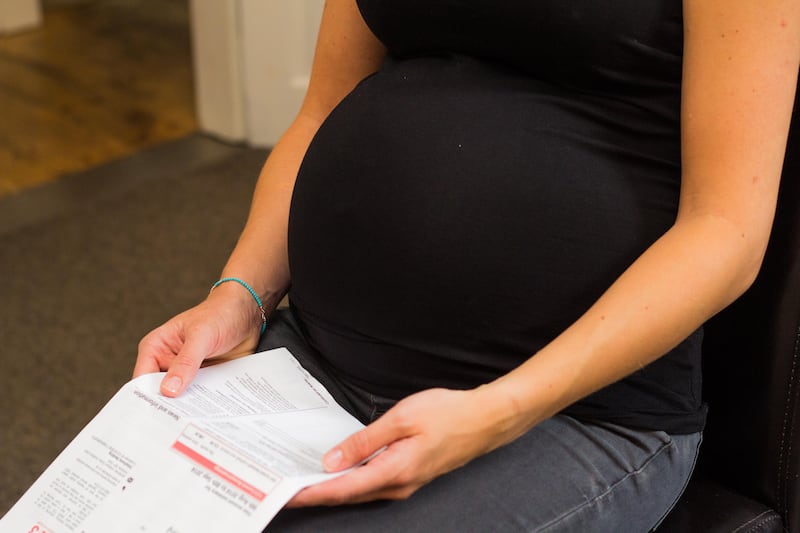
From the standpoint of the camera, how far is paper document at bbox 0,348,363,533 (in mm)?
697

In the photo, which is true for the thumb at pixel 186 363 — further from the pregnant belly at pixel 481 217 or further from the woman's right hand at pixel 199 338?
the pregnant belly at pixel 481 217

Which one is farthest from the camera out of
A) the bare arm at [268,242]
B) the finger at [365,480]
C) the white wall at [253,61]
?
the white wall at [253,61]

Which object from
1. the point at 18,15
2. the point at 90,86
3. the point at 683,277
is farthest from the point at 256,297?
the point at 18,15

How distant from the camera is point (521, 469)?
77cm

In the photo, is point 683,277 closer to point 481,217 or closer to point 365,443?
point 481,217

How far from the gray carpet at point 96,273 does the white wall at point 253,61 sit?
0.10 meters

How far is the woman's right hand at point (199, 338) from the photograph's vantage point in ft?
2.76

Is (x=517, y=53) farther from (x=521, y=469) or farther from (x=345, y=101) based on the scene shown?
(x=521, y=469)

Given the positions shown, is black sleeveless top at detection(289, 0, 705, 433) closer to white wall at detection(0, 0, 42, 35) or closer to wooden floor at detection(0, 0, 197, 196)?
wooden floor at detection(0, 0, 197, 196)

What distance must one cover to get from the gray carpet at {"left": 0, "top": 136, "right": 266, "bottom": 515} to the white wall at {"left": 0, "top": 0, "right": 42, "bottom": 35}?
1.30 metres

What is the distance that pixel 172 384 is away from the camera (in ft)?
2.68

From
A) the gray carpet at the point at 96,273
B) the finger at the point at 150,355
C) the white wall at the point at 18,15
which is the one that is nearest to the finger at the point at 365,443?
the finger at the point at 150,355

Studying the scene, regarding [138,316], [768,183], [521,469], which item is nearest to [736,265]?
[768,183]

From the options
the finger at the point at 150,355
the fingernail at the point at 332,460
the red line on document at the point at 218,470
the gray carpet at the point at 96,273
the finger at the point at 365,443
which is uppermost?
the finger at the point at 365,443
